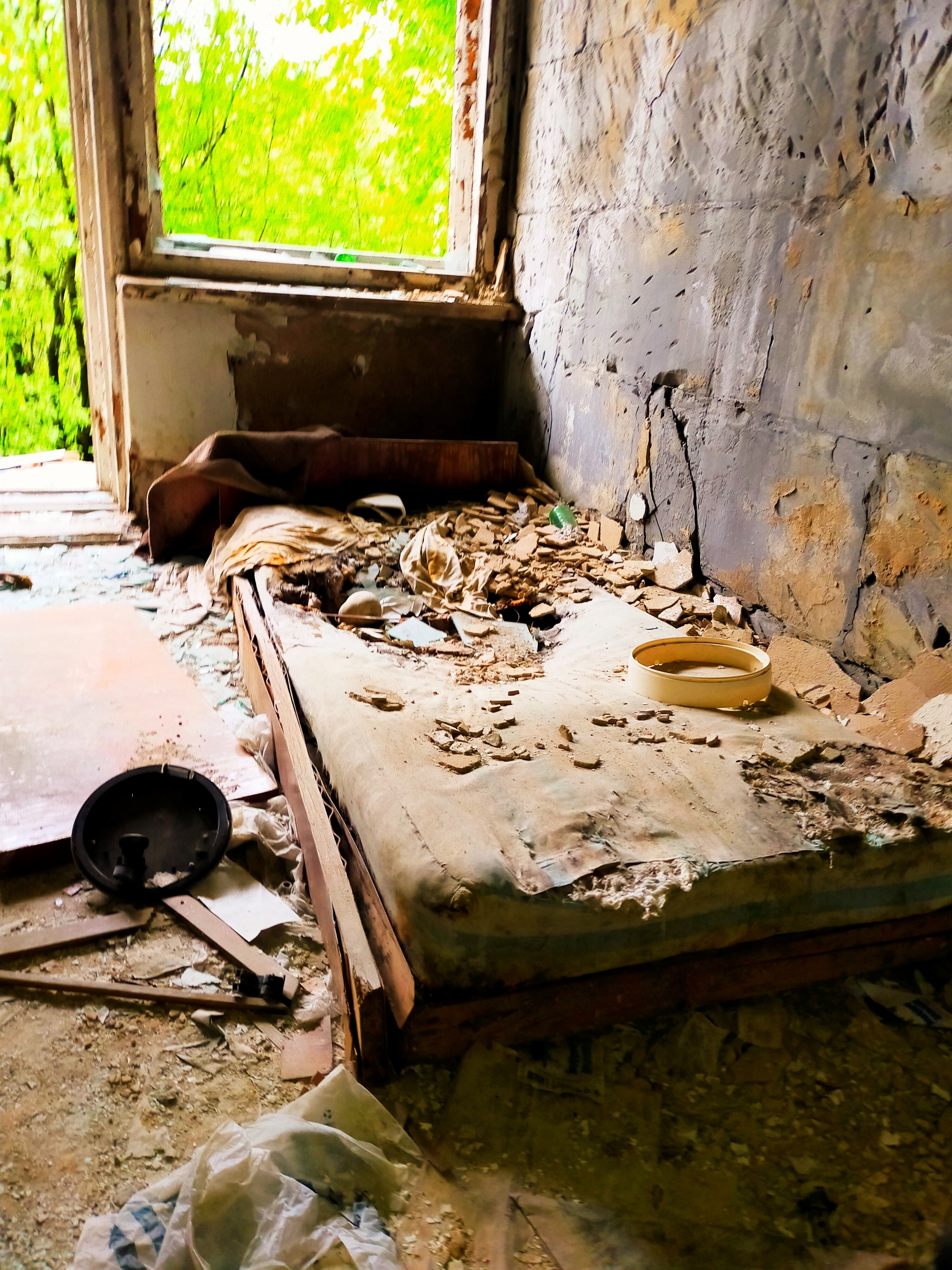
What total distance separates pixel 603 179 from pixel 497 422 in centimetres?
137

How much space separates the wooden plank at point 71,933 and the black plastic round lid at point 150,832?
0.17 feet

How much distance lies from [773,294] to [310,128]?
297 cm

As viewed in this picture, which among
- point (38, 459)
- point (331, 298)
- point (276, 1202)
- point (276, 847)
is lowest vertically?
point (38, 459)

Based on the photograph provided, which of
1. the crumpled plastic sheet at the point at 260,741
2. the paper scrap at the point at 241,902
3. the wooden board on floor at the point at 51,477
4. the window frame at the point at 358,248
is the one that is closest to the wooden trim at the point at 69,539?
the wooden board on floor at the point at 51,477

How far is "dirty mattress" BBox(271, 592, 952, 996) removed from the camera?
4.70 feet

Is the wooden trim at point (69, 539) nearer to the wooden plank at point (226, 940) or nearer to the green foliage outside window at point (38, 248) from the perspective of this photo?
the green foliage outside window at point (38, 248)

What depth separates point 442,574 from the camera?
3227 millimetres

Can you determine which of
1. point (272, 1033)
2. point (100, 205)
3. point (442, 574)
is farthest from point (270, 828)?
point (100, 205)

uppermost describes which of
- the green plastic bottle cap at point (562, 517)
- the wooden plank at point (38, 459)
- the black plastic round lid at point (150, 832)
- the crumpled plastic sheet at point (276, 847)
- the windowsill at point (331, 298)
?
the windowsill at point (331, 298)

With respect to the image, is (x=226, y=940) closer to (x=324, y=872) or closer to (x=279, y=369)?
(x=324, y=872)

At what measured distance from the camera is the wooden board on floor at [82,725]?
6.86 ft

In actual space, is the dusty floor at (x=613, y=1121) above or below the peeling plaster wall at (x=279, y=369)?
below

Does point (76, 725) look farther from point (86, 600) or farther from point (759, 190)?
point (759, 190)

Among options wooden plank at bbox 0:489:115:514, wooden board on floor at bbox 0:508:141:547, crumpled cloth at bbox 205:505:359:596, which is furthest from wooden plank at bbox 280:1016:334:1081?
wooden plank at bbox 0:489:115:514
